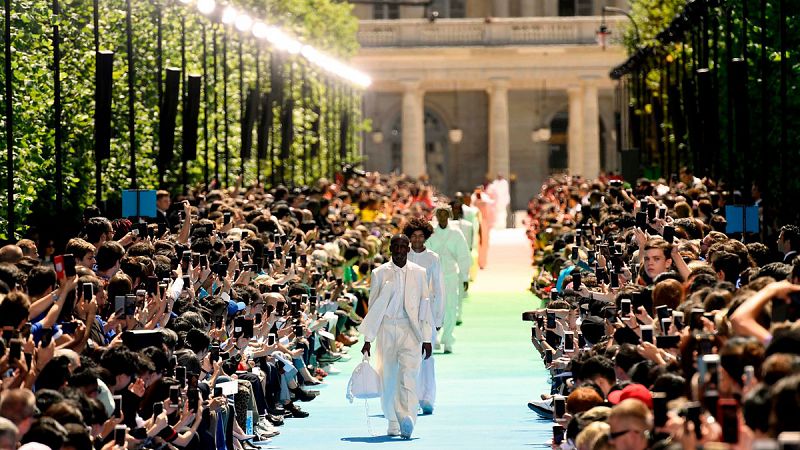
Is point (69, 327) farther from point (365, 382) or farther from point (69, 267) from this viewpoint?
point (365, 382)

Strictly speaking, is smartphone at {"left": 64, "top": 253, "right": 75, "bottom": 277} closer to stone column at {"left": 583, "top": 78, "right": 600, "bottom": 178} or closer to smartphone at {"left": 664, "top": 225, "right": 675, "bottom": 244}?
smartphone at {"left": 664, "top": 225, "right": 675, "bottom": 244}

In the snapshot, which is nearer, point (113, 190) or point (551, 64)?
point (113, 190)

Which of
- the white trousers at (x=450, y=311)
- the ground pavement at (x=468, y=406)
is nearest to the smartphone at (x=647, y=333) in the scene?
the ground pavement at (x=468, y=406)

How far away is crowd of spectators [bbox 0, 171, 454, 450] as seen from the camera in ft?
42.7

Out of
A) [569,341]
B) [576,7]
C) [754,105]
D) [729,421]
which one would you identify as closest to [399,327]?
[569,341]

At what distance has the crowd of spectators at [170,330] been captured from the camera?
42.7 ft

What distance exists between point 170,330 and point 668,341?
4015 mm

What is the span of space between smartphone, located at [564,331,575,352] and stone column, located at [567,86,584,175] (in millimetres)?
A: 70667

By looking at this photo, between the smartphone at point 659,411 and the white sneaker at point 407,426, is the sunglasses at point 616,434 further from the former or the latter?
the white sneaker at point 407,426

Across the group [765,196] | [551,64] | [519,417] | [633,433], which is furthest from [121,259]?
[551,64]

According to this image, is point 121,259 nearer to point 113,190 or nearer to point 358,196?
point 113,190

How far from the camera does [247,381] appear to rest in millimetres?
18953

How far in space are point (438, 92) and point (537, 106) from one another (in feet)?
15.2

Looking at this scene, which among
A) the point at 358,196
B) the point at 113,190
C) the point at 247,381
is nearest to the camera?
the point at 247,381
